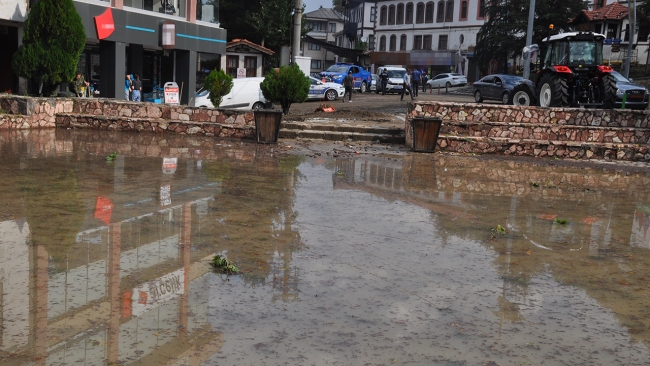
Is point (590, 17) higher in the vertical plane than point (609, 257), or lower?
higher

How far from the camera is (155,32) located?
2938cm

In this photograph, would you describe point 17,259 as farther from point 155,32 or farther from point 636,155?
point 155,32

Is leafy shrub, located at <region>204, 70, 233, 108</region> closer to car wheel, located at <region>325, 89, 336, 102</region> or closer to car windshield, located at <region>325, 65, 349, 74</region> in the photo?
car wheel, located at <region>325, 89, 336, 102</region>

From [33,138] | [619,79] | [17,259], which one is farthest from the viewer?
[619,79]

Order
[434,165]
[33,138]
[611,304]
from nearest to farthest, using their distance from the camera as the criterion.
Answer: [611,304], [434,165], [33,138]

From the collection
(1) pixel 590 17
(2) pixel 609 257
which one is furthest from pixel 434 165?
(1) pixel 590 17

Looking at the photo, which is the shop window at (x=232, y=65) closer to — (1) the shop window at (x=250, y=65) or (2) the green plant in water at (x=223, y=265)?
(1) the shop window at (x=250, y=65)

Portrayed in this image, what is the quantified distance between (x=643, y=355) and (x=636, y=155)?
1288 cm

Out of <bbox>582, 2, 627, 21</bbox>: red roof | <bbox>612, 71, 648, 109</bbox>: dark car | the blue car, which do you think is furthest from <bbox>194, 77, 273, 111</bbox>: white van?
<bbox>582, 2, 627, 21</bbox>: red roof

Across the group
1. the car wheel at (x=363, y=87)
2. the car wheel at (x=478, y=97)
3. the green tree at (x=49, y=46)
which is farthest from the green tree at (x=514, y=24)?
the green tree at (x=49, y=46)

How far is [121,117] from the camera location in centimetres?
1919

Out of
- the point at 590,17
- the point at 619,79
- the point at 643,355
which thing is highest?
the point at 590,17

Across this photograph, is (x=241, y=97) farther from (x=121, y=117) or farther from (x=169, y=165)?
(x=169, y=165)

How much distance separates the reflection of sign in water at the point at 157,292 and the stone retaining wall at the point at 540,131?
11.8 m
